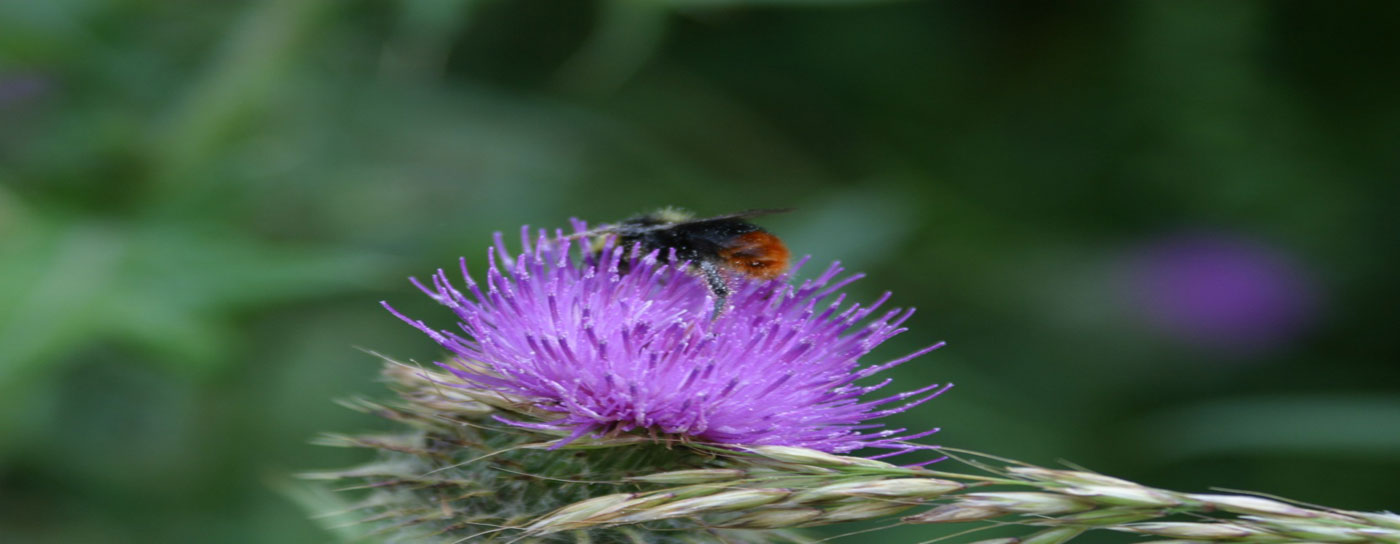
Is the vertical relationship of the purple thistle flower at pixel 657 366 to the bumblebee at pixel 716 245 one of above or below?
below

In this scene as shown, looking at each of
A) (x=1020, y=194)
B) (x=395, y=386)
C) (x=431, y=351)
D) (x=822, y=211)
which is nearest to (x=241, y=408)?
(x=431, y=351)

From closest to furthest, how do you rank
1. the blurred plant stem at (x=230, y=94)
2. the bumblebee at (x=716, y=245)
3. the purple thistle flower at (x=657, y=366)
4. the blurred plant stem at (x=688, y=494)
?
the blurred plant stem at (x=688, y=494), the purple thistle flower at (x=657, y=366), the bumblebee at (x=716, y=245), the blurred plant stem at (x=230, y=94)

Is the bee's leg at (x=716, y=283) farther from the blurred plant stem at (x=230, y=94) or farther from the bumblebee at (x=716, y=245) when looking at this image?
the blurred plant stem at (x=230, y=94)

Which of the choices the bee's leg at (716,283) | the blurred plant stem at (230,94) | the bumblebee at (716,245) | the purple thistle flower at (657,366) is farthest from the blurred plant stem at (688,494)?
the blurred plant stem at (230,94)

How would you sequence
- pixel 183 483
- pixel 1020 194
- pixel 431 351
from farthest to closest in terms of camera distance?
pixel 1020 194
pixel 431 351
pixel 183 483

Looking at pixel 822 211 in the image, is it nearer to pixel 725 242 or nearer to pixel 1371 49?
pixel 725 242

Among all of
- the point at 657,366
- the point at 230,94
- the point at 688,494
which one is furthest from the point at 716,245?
the point at 230,94
